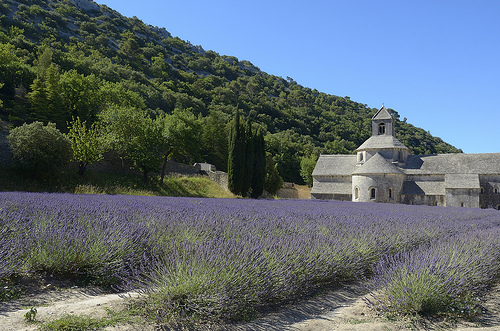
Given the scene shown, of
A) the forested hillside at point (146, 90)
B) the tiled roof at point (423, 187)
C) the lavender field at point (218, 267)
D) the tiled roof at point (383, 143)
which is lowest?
the lavender field at point (218, 267)

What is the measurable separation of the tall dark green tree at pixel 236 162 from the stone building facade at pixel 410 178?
13504 millimetres

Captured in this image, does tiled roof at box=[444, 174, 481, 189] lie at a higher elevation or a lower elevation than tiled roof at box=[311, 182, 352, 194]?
higher

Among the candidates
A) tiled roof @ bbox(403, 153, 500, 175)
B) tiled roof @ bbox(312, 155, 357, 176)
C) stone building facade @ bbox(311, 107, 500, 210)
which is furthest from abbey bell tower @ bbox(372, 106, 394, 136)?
tiled roof @ bbox(403, 153, 500, 175)

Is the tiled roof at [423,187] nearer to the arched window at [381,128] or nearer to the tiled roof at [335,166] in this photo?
the tiled roof at [335,166]

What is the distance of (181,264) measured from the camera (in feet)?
10.8

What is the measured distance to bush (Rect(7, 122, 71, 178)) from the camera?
1756 cm

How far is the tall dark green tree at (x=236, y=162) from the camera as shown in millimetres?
27891

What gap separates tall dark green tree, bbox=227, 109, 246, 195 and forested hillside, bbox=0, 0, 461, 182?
147 inches

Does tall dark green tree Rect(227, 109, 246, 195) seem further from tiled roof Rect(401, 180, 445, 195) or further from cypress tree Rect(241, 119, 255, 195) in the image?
tiled roof Rect(401, 180, 445, 195)

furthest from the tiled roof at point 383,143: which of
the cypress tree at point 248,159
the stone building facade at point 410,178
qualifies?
the cypress tree at point 248,159

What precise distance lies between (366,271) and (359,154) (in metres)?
35.4

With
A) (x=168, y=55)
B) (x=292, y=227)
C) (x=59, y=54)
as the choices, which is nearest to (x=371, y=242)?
(x=292, y=227)

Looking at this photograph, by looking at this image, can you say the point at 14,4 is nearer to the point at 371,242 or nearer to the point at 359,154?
the point at 359,154

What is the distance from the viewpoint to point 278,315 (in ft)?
11.5
